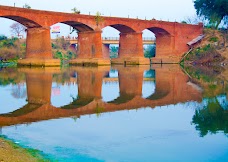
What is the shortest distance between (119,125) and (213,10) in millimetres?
49562

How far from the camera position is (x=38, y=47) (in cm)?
4453

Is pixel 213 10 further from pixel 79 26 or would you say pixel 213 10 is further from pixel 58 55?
pixel 58 55

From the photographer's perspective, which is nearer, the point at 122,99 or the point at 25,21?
the point at 122,99

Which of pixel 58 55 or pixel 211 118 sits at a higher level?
pixel 58 55

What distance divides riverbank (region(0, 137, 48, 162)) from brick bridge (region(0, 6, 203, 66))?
3283cm

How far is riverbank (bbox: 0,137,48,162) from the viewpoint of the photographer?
748cm

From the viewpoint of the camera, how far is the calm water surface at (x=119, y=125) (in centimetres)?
841

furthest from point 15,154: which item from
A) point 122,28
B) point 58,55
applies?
point 58,55

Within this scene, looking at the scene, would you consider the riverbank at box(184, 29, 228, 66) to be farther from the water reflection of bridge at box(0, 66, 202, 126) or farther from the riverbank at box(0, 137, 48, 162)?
the riverbank at box(0, 137, 48, 162)

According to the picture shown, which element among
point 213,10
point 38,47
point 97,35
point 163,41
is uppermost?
point 213,10

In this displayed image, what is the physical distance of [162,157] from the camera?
8023 mm

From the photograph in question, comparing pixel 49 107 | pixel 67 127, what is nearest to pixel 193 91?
pixel 49 107

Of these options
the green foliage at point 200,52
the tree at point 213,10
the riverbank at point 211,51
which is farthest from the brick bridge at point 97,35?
the tree at point 213,10

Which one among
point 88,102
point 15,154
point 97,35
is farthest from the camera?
point 97,35
